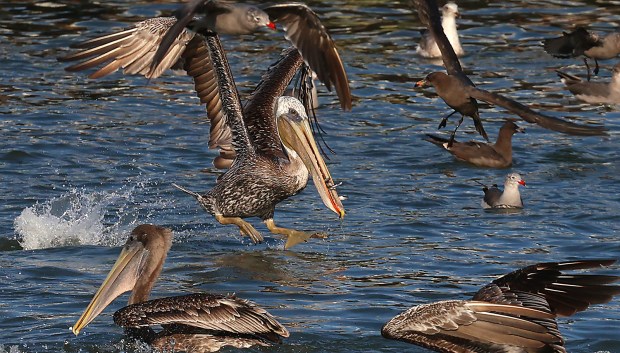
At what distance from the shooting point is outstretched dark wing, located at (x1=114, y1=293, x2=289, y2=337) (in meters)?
6.51

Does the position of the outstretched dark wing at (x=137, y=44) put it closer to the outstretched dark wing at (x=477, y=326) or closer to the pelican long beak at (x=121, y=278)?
the pelican long beak at (x=121, y=278)

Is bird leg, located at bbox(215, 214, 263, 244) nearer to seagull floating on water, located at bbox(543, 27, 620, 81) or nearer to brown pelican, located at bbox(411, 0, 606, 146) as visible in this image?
brown pelican, located at bbox(411, 0, 606, 146)

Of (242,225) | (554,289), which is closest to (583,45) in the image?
(242,225)

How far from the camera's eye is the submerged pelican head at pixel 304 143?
340 inches

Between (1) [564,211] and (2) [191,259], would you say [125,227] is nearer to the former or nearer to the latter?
(2) [191,259]

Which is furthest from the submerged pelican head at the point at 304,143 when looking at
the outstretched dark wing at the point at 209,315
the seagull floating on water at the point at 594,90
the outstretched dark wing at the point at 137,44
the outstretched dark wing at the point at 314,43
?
the seagull floating on water at the point at 594,90

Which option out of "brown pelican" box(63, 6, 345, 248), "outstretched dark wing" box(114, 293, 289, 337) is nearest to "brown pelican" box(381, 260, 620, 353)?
"outstretched dark wing" box(114, 293, 289, 337)

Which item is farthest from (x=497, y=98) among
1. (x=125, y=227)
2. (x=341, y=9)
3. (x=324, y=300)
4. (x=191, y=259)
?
(x=341, y=9)

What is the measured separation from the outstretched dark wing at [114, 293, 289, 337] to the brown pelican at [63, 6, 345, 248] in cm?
220

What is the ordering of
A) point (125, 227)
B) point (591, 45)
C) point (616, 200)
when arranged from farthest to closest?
1. point (591, 45)
2. point (616, 200)
3. point (125, 227)

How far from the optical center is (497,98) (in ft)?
27.7

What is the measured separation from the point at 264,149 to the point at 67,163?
3177 millimetres

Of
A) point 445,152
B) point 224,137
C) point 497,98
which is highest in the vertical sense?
point 497,98

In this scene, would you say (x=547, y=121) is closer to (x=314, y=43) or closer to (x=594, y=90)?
(x=314, y=43)
